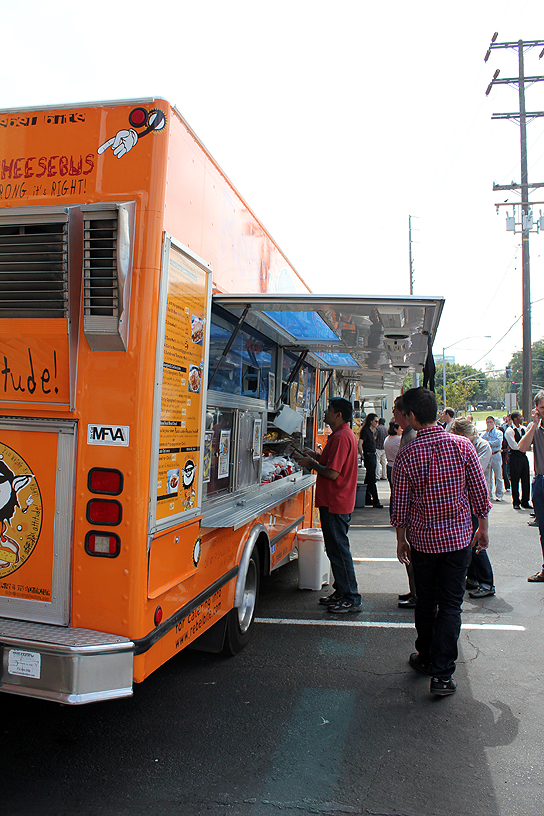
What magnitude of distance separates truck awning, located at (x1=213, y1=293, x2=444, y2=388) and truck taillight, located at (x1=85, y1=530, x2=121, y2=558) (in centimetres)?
170

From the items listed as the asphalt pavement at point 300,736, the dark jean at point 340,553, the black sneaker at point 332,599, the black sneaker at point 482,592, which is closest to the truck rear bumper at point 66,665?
the asphalt pavement at point 300,736

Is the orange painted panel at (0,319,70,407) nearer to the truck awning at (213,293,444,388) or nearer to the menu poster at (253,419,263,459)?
the truck awning at (213,293,444,388)

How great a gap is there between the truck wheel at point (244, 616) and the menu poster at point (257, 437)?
0.85 meters

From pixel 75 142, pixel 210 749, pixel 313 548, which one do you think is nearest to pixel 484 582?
pixel 313 548

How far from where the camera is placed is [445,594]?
3643 millimetres

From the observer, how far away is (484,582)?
5.73 m

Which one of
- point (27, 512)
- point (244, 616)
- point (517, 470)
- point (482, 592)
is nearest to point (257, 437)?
point (244, 616)

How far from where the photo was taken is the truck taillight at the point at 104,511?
8.68 feet

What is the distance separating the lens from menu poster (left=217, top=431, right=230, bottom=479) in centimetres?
410

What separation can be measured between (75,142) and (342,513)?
11.8 feet

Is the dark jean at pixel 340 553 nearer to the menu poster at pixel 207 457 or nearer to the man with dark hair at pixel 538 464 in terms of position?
the menu poster at pixel 207 457

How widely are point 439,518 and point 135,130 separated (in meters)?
2.81

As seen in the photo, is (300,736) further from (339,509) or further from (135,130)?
(135,130)

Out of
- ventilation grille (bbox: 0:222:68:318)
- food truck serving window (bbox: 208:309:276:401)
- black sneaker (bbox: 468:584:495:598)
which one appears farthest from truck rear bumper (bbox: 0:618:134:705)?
black sneaker (bbox: 468:584:495:598)
